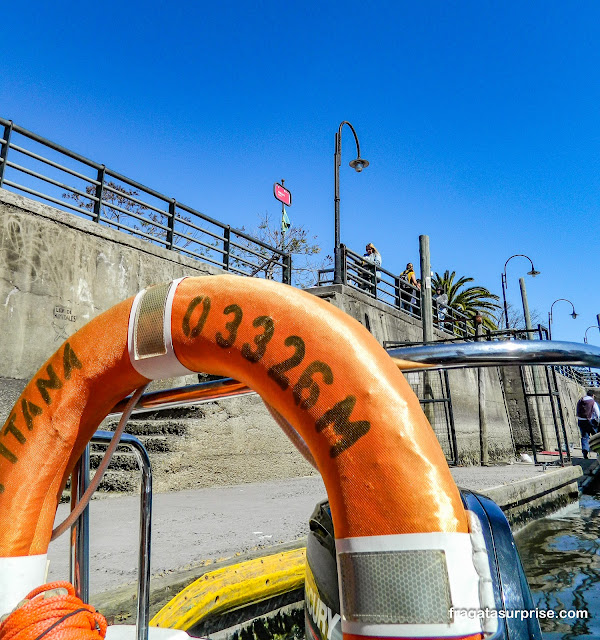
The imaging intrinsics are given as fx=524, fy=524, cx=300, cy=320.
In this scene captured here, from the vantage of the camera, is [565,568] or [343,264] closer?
[565,568]

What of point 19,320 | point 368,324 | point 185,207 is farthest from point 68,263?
point 368,324

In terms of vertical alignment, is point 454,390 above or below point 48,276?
below

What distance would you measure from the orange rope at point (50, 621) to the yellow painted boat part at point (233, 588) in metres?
1.15

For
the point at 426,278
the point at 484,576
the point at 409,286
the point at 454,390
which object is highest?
the point at 409,286

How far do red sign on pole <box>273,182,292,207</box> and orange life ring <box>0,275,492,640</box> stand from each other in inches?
582

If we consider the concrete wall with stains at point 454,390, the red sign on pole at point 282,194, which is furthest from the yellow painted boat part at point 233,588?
the red sign on pole at point 282,194

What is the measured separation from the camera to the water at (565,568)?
12.1 ft

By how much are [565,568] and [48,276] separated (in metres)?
7.28

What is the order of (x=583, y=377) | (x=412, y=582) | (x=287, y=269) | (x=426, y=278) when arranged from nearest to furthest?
(x=412, y=582), (x=426, y=278), (x=287, y=269), (x=583, y=377)

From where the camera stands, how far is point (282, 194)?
16.3m

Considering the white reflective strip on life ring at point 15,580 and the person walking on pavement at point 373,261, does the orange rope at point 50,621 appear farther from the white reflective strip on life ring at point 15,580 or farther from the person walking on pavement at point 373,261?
the person walking on pavement at point 373,261

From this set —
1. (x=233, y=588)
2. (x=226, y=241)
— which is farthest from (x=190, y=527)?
(x=226, y=241)

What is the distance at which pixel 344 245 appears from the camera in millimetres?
13523

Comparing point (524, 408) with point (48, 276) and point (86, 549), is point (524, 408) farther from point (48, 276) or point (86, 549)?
point (86, 549)
